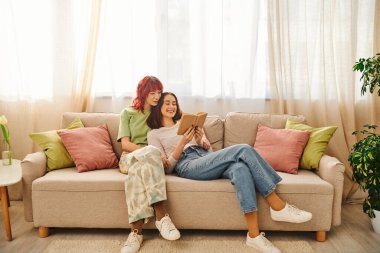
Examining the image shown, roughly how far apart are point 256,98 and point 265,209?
1.19m

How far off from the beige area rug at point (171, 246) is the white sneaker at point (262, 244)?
0.05 meters

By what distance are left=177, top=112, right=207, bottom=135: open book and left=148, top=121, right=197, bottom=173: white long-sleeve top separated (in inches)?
8.1

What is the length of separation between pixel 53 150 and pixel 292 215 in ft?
5.71

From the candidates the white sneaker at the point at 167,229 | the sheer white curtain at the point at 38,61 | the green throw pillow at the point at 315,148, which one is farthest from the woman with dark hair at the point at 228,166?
the sheer white curtain at the point at 38,61

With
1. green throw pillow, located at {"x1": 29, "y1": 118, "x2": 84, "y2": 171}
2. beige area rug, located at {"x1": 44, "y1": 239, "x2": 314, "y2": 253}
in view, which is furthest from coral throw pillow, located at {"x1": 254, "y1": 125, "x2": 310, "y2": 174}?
green throw pillow, located at {"x1": 29, "y1": 118, "x2": 84, "y2": 171}

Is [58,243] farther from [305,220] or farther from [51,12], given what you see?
[51,12]

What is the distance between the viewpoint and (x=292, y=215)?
241 cm

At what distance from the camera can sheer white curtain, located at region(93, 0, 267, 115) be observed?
328 centimetres

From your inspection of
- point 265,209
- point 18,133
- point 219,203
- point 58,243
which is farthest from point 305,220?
point 18,133

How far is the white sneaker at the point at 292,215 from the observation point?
241cm

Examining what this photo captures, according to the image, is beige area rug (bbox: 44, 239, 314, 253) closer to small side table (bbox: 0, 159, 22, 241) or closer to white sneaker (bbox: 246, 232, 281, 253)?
white sneaker (bbox: 246, 232, 281, 253)

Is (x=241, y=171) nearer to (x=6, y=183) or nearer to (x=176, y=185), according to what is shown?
(x=176, y=185)

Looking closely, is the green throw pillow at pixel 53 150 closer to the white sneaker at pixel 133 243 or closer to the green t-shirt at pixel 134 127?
the green t-shirt at pixel 134 127

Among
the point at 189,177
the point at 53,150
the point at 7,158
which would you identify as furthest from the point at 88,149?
the point at 189,177
